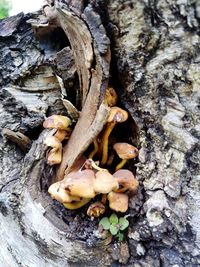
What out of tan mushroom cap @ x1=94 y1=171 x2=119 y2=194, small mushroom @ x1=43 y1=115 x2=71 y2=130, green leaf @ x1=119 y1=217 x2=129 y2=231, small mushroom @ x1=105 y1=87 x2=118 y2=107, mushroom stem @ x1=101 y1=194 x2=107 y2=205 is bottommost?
green leaf @ x1=119 y1=217 x2=129 y2=231

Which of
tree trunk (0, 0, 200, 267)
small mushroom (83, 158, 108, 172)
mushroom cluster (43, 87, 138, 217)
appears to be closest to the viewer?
tree trunk (0, 0, 200, 267)

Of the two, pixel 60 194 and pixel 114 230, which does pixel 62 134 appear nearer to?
pixel 60 194

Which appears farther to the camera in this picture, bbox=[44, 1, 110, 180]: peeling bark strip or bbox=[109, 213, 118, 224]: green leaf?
bbox=[109, 213, 118, 224]: green leaf

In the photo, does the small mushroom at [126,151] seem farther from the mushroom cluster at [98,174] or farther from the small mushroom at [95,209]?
the small mushroom at [95,209]

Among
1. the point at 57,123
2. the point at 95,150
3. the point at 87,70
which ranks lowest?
the point at 95,150

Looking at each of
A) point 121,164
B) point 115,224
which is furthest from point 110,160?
point 115,224

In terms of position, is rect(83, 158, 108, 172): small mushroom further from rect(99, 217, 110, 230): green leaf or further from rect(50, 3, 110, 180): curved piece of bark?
rect(99, 217, 110, 230): green leaf

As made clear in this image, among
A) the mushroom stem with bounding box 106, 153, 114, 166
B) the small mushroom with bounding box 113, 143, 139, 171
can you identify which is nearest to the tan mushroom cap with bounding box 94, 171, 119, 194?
the small mushroom with bounding box 113, 143, 139, 171
